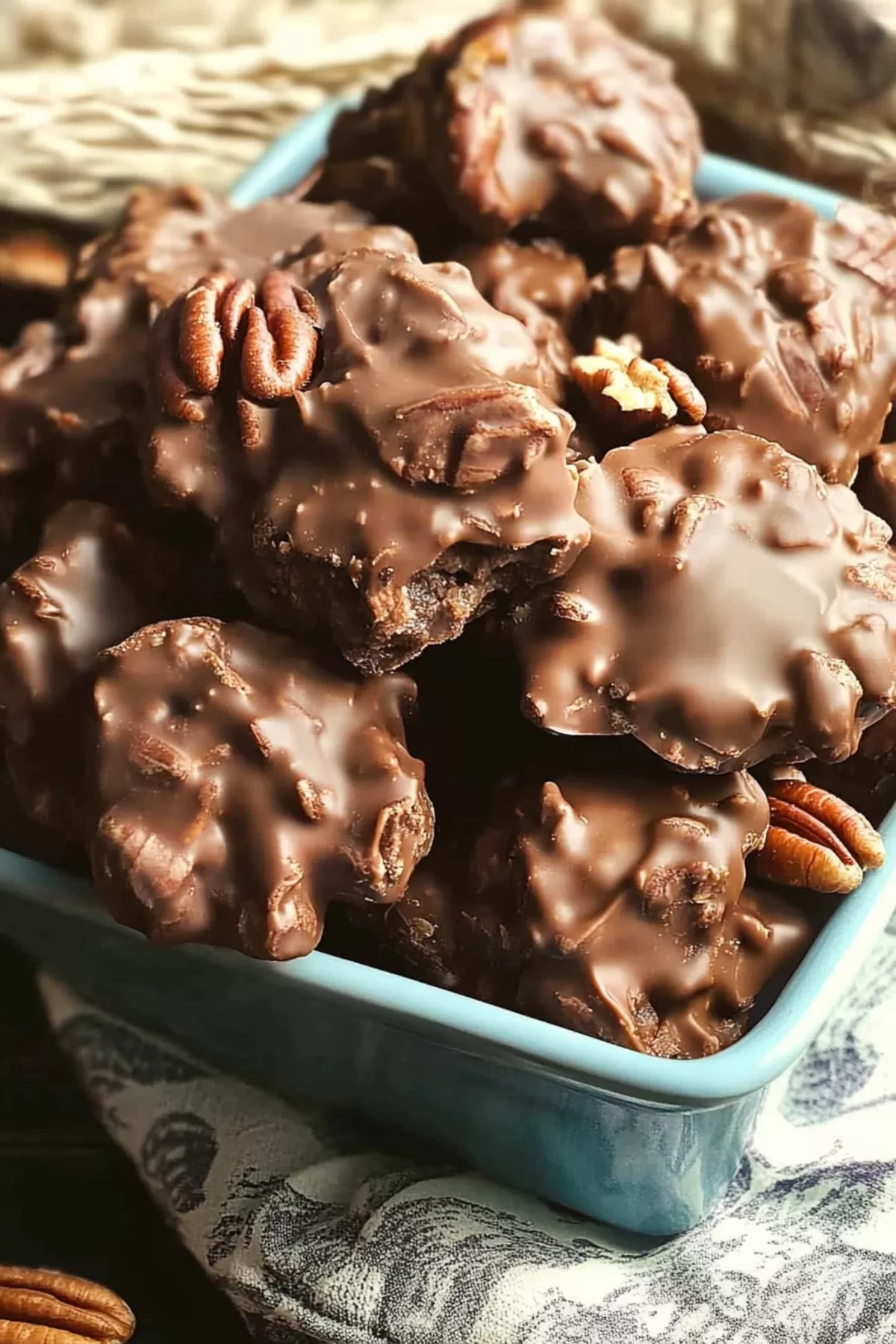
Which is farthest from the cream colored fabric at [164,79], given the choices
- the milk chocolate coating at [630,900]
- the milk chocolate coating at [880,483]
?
the milk chocolate coating at [630,900]

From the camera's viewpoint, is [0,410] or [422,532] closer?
[422,532]

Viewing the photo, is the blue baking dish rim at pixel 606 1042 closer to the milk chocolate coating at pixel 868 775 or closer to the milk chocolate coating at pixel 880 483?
the milk chocolate coating at pixel 868 775

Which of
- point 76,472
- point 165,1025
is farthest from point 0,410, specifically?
point 165,1025

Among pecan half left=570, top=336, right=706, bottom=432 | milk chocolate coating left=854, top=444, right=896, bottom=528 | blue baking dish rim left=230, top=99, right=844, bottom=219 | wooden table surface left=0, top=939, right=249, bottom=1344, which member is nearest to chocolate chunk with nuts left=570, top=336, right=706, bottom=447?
pecan half left=570, top=336, right=706, bottom=432

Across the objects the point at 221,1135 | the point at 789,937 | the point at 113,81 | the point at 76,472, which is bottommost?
the point at 221,1135

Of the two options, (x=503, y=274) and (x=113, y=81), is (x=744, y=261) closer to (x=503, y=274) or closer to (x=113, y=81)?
(x=503, y=274)

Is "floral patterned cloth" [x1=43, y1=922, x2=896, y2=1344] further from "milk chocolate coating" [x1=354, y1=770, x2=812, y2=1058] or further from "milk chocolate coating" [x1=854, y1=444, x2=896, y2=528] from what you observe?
"milk chocolate coating" [x1=854, y1=444, x2=896, y2=528]
